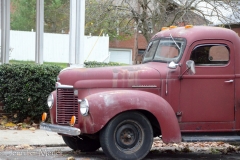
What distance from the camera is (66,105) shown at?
9.17 m

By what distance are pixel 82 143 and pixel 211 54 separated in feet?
9.59

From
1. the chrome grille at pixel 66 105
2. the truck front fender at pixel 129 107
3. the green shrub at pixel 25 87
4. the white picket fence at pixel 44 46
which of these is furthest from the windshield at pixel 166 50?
the white picket fence at pixel 44 46

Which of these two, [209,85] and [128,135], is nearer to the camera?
[128,135]

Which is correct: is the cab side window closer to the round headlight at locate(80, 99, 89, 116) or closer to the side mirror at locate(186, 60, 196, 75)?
the side mirror at locate(186, 60, 196, 75)

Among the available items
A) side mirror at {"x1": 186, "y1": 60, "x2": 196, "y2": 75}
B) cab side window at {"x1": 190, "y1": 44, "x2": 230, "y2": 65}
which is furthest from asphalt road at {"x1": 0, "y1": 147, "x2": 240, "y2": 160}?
cab side window at {"x1": 190, "y1": 44, "x2": 230, "y2": 65}

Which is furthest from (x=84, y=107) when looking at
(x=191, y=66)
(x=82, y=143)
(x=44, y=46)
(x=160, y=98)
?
(x=44, y=46)

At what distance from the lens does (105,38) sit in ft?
101

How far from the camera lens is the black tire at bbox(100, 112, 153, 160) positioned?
8617 millimetres

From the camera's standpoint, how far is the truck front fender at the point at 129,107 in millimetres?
8500

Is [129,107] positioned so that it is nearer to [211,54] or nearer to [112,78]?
[112,78]

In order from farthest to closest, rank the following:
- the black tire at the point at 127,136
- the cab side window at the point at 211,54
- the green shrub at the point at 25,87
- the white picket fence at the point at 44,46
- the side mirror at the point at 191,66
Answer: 1. the white picket fence at the point at 44,46
2. the green shrub at the point at 25,87
3. the cab side window at the point at 211,54
4. the side mirror at the point at 191,66
5. the black tire at the point at 127,136

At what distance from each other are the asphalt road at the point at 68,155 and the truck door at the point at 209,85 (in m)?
0.95

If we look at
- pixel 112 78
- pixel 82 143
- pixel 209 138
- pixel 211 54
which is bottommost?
pixel 82 143

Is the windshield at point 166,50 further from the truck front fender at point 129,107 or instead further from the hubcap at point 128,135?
the hubcap at point 128,135
